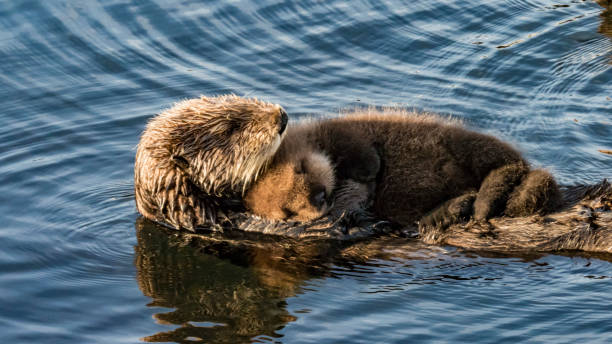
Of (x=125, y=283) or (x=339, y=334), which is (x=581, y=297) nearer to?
(x=339, y=334)

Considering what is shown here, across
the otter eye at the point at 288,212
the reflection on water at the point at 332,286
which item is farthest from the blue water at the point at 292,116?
the otter eye at the point at 288,212

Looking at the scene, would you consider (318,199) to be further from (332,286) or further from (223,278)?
(223,278)

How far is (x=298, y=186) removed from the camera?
5.41 meters

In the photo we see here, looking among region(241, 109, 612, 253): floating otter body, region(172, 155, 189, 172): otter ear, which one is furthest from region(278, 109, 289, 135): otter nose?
region(172, 155, 189, 172): otter ear

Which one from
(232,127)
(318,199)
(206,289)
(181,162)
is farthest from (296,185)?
(206,289)

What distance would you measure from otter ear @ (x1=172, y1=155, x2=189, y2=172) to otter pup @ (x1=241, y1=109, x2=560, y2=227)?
17.1 inches

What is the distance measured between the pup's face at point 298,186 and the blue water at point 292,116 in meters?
0.44

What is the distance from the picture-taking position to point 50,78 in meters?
8.68

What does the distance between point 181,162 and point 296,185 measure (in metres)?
0.77

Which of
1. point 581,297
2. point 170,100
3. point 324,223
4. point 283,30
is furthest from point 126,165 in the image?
point 581,297

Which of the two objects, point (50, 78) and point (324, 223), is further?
point (50, 78)

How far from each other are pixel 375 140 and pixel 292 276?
37.7 inches

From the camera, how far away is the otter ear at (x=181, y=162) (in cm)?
571

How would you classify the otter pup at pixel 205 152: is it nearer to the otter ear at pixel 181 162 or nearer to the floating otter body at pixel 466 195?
the otter ear at pixel 181 162
